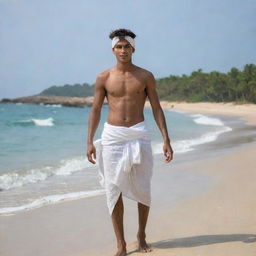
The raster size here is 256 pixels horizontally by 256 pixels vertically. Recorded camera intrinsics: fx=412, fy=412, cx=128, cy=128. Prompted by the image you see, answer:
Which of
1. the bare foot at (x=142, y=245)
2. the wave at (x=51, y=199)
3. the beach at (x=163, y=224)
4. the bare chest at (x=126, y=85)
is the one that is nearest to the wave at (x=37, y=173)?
the wave at (x=51, y=199)

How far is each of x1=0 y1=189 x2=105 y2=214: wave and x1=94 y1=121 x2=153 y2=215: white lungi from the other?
2.25m

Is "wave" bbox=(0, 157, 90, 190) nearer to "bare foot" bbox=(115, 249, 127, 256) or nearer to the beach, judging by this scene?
the beach

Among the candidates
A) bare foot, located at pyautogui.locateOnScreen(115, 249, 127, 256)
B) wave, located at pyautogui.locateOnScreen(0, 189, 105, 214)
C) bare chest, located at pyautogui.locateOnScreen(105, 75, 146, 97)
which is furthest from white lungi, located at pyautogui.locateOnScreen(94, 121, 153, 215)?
wave, located at pyautogui.locateOnScreen(0, 189, 105, 214)

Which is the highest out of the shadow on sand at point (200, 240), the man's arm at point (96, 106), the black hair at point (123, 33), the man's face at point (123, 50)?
the black hair at point (123, 33)

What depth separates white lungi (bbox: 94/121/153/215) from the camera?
11.2ft

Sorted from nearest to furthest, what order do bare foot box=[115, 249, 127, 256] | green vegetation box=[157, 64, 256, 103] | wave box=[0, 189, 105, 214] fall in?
bare foot box=[115, 249, 127, 256]
wave box=[0, 189, 105, 214]
green vegetation box=[157, 64, 256, 103]

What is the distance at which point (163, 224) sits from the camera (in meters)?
4.42

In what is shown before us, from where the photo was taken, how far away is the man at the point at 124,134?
3422 millimetres

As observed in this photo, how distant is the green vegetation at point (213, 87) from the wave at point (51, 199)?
179 feet

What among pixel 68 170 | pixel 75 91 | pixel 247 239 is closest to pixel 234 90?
pixel 68 170

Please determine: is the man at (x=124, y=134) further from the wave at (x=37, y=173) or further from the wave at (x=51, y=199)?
the wave at (x=37, y=173)

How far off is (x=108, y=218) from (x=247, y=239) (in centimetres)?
164

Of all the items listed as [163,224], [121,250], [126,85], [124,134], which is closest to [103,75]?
[126,85]

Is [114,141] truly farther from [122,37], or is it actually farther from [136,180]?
[122,37]
